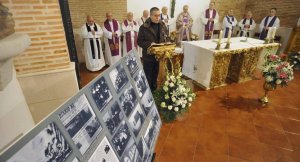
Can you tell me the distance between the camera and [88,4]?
6738 millimetres

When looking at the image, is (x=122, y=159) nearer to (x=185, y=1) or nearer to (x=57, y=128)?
(x=57, y=128)

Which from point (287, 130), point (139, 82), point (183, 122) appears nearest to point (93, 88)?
point (139, 82)

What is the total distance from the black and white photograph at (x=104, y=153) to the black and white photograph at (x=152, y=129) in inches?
19.7

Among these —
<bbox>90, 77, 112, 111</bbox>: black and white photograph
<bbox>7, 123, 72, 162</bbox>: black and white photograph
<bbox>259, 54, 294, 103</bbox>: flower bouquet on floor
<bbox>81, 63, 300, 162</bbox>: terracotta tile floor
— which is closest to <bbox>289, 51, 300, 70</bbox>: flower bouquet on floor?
<bbox>81, 63, 300, 162</bbox>: terracotta tile floor

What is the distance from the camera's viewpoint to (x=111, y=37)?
6.41 m

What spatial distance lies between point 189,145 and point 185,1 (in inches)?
275

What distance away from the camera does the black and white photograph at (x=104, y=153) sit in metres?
1.00

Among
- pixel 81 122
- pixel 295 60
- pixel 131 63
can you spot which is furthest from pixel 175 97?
pixel 295 60

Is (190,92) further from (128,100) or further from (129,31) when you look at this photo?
(129,31)

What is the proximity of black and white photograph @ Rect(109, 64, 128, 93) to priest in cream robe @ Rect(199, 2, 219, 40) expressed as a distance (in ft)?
26.0

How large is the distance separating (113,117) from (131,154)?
311mm

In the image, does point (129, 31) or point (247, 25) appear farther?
point (247, 25)

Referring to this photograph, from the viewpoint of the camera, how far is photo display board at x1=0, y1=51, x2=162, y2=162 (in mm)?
748

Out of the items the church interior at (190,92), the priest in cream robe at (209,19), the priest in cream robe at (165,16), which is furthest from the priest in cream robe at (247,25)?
the priest in cream robe at (165,16)
